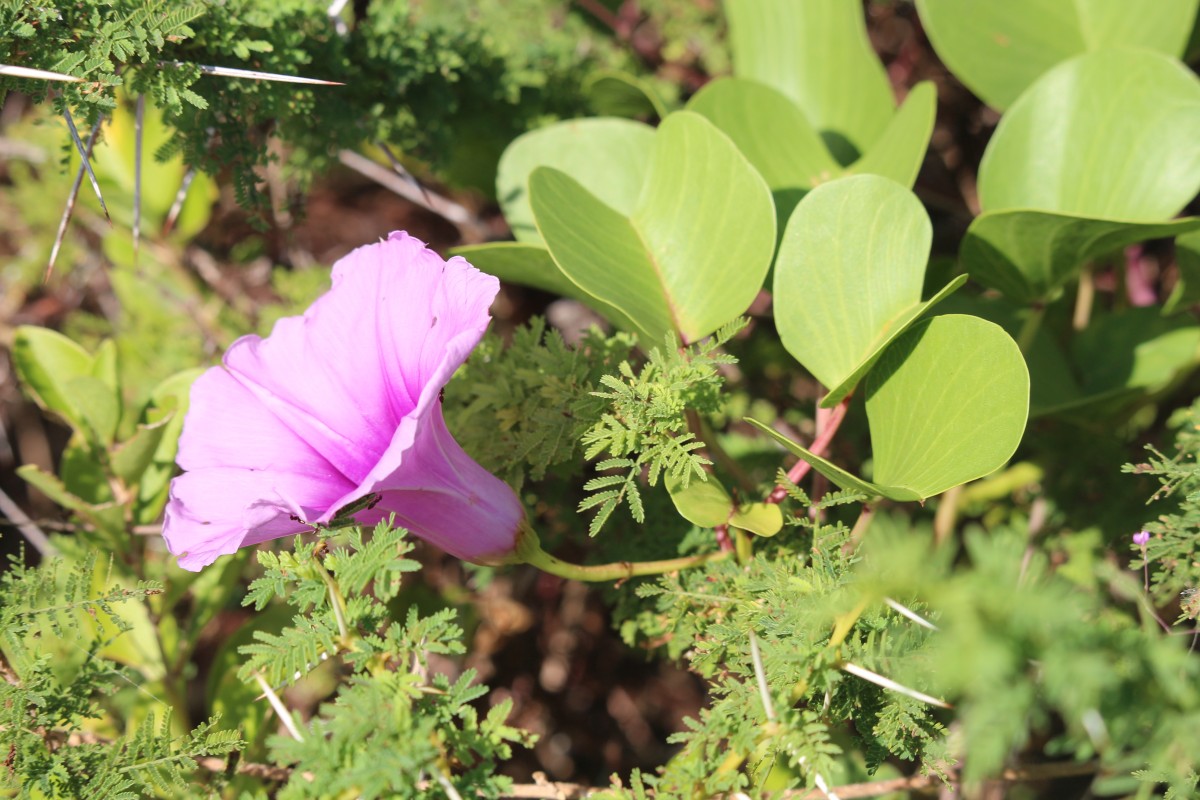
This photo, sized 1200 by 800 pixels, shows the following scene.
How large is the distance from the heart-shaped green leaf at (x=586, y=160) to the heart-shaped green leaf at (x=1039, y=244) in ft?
1.53

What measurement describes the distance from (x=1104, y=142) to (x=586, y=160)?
27.5 inches

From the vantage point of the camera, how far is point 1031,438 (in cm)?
143

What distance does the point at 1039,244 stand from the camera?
116cm

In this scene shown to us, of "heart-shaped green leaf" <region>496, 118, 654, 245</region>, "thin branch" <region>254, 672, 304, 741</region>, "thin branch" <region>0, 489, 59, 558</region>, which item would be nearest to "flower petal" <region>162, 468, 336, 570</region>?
"thin branch" <region>254, 672, 304, 741</region>

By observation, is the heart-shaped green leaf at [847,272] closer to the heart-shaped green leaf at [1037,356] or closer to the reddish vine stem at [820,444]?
the reddish vine stem at [820,444]

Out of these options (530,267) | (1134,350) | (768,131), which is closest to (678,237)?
(530,267)

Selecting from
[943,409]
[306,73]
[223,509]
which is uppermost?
[306,73]

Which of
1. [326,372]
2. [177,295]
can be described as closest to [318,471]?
[326,372]

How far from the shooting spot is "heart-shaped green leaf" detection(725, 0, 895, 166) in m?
1.55

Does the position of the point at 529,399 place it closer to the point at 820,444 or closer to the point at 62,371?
the point at 820,444

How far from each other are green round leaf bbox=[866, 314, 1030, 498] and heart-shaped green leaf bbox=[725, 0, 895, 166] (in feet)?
2.20

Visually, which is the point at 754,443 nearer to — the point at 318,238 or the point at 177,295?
the point at 177,295

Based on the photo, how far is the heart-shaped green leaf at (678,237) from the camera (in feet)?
3.48

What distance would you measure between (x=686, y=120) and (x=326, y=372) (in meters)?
0.52
